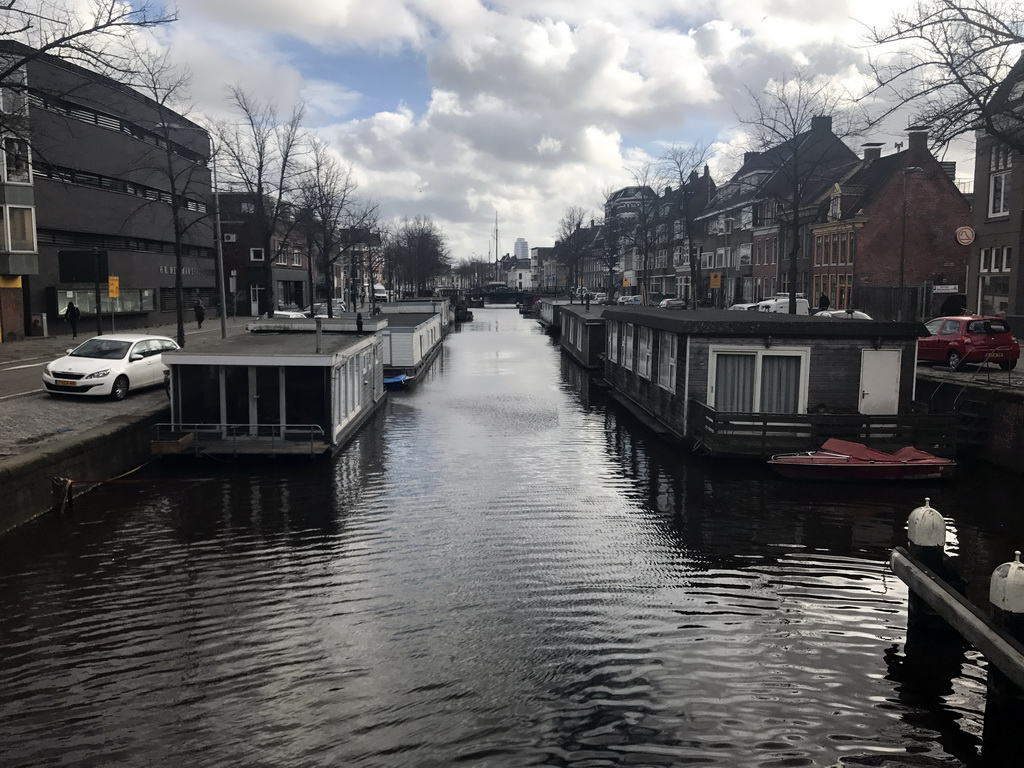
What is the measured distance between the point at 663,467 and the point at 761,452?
2.28m

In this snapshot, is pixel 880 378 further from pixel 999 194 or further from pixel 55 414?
pixel 999 194

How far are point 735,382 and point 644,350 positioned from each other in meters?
6.50

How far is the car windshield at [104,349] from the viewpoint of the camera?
22.7 m

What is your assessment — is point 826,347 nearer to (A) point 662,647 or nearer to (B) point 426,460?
(B) point 426,460

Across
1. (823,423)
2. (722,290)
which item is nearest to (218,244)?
(823,423)

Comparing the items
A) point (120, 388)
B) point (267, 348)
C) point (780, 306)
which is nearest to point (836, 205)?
point (780, 306)

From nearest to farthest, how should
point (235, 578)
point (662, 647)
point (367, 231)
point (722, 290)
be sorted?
point (662, 647), point (235, 578), point (367, 231), point (722, 290)

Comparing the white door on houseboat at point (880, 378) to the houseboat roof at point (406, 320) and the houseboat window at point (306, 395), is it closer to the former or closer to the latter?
the houseboat window at point (306, 395)

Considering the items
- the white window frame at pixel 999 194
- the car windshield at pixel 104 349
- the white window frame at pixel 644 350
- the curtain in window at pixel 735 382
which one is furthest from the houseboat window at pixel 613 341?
the white window frame at pixel 999 194

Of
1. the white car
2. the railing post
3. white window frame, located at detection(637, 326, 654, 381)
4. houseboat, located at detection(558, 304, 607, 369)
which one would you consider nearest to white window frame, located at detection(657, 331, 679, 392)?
white window frame, located at detection(637, 326, 654, 381)

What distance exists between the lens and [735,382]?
2053 cm

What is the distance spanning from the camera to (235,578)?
40.2 ft

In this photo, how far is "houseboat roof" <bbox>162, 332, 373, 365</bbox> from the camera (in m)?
18.8

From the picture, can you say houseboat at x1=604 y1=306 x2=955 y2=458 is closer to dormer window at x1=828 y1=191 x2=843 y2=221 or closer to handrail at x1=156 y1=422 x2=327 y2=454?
handrail at x1=156 y1=422 x2=327 y2=454
